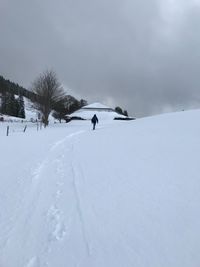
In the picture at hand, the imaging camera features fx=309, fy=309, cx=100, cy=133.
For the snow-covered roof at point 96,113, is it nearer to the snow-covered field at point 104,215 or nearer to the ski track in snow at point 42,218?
the snow-covered field at point 104,215

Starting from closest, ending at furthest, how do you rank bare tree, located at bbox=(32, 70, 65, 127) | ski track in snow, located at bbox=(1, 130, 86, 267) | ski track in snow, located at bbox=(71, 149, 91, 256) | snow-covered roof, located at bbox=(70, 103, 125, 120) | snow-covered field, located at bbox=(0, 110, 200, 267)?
1. snow-covered field, located at bbox=(0, 110, 200, 267)
2. ski track in snow, located at bbox=(1, 130, 86, 267)
3. ski track in snow, located at bbox=(71, 149, 91, 256)
4. bare tree, located at bbox=(32, 70, 65, 127)
5. snow-covered roof, located at bbox=(70, 103, 125, 120)

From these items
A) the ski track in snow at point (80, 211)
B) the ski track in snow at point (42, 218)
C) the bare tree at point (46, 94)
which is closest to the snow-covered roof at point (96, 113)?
the bare tree at point (46, 94)

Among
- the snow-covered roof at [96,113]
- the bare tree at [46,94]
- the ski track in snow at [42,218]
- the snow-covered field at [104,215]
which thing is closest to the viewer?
the snow-covered field at [104,215]

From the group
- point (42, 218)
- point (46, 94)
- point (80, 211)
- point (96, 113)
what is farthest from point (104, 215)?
point (96, 113)

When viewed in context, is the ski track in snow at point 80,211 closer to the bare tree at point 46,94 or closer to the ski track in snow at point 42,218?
the ski track in snow at point 42,218

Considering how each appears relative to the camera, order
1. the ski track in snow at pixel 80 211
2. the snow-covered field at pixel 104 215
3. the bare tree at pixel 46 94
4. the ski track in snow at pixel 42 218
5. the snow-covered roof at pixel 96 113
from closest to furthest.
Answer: the snow-covered field at pixel 104 215, the ski track in snow at pixel 42 218, the ski track in snow at pixel 80 211, the bare tree at pixel 46 94, the snow-covered roof at pixel 96 113

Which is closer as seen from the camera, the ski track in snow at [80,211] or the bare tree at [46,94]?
the ski track in snow at [80,211]

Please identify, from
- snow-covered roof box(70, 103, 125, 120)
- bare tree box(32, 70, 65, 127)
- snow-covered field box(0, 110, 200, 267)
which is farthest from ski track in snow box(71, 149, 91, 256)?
snow-covered roof box(70, 103, 125, 120)

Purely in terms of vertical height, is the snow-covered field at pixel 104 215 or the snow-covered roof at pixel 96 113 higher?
the snow-covered roof at pixel 96 113

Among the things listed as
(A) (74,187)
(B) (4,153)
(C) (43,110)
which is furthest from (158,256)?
(C) (43,110)

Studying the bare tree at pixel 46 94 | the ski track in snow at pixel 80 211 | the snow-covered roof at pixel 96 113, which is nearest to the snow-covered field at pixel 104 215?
the ski track in snow at pixel 80 211

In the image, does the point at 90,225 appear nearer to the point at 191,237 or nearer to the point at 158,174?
the point at 191,237

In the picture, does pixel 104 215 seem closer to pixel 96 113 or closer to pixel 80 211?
pixel 80 211

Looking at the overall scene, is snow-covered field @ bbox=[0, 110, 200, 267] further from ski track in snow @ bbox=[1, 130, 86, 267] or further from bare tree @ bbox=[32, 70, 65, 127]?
bare tree @ bbox=[32, 70, 65, 127]
